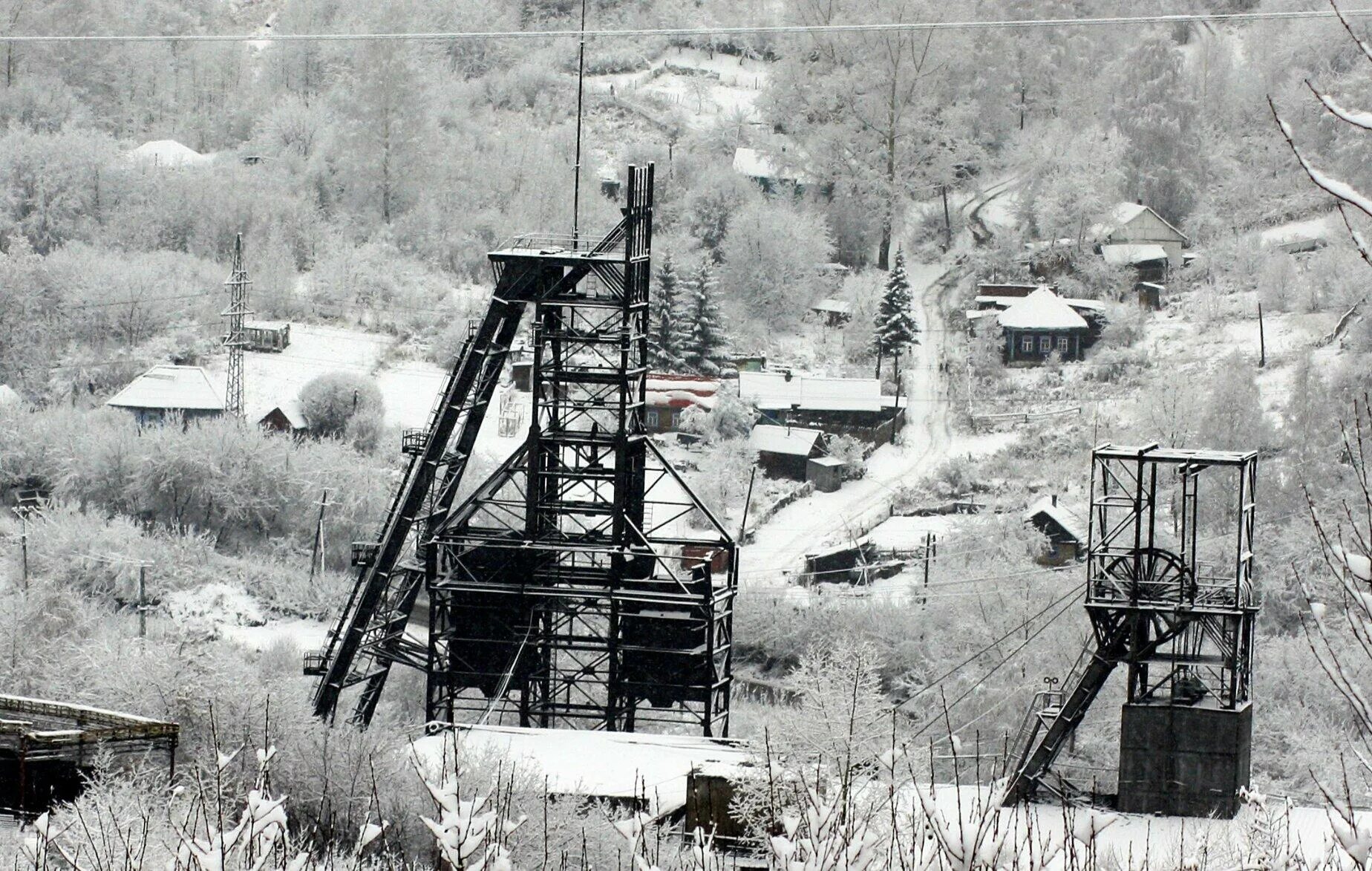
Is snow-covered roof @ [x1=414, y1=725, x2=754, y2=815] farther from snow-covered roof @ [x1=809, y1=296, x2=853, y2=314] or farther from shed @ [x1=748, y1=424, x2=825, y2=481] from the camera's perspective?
snow-covered roof @ [x1=809, y1=296, x2=853, y2=314]

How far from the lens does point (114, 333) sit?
41.7 meters

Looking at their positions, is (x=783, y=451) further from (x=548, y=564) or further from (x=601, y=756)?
(x=601, y=756)

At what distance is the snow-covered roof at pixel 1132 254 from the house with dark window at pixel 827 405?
28.3ft

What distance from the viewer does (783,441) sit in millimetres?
36688

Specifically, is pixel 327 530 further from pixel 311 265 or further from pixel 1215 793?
pixel 1215 793

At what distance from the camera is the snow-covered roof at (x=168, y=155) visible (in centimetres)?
5062

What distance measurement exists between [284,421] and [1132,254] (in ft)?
66.3

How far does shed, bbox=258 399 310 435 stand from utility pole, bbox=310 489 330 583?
9.33ft

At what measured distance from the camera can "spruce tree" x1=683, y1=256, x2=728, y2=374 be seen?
4016 cm

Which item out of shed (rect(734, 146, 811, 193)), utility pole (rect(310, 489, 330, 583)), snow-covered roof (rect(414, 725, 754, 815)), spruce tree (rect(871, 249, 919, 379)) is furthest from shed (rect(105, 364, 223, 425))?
snow-covered roof (rect(414, 725, 754, 815))

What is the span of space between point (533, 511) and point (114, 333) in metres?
23.8

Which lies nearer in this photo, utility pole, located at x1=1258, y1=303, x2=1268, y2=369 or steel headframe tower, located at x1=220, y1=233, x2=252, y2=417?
steel headframe tower, located at x1=220, y1=233, x2=252, y2=417

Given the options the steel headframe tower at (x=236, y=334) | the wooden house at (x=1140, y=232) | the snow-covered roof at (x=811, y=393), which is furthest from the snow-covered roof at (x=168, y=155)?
the wooden house at (x=1140, y=232)

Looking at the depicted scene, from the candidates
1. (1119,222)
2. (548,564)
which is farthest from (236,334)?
(1119,222)
